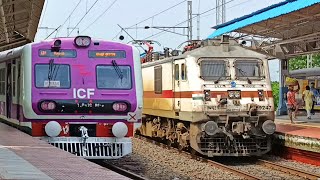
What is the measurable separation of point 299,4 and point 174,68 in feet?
13.1

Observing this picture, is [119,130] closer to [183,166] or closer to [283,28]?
[183,166]

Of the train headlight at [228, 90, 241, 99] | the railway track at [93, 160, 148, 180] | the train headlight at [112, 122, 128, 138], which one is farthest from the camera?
the train headlight at [228, 90, 241, 99]

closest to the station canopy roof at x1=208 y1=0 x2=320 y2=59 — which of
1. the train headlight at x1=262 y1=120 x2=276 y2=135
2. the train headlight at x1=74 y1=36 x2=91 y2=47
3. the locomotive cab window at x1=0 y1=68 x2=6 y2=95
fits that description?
the train headlight at x1=262 y1=120 x2=276 y2=135

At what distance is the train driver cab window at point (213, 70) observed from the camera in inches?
571

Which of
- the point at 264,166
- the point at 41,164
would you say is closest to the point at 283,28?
the point at 264,166

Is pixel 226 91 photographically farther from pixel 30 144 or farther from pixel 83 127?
pixel 30 144

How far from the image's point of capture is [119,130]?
1127cm

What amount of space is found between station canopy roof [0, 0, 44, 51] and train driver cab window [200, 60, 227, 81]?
339 inches

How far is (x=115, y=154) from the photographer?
11.3 m

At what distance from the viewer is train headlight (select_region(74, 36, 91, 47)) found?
1164 centimetres

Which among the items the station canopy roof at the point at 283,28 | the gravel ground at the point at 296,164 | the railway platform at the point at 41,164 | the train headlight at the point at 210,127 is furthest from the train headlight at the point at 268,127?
the railway platform at the point at 41,164

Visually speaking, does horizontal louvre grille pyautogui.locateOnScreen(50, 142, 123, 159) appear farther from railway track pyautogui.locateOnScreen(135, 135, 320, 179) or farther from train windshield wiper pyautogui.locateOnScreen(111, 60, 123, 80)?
railway track pyautogui.locateOnScreen(135, 135, 320, 179)

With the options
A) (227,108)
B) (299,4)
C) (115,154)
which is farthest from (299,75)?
(115,154)

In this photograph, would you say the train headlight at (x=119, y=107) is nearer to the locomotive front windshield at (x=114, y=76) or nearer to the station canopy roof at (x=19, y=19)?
the locomotive front windshield at (x=114, y=76)
